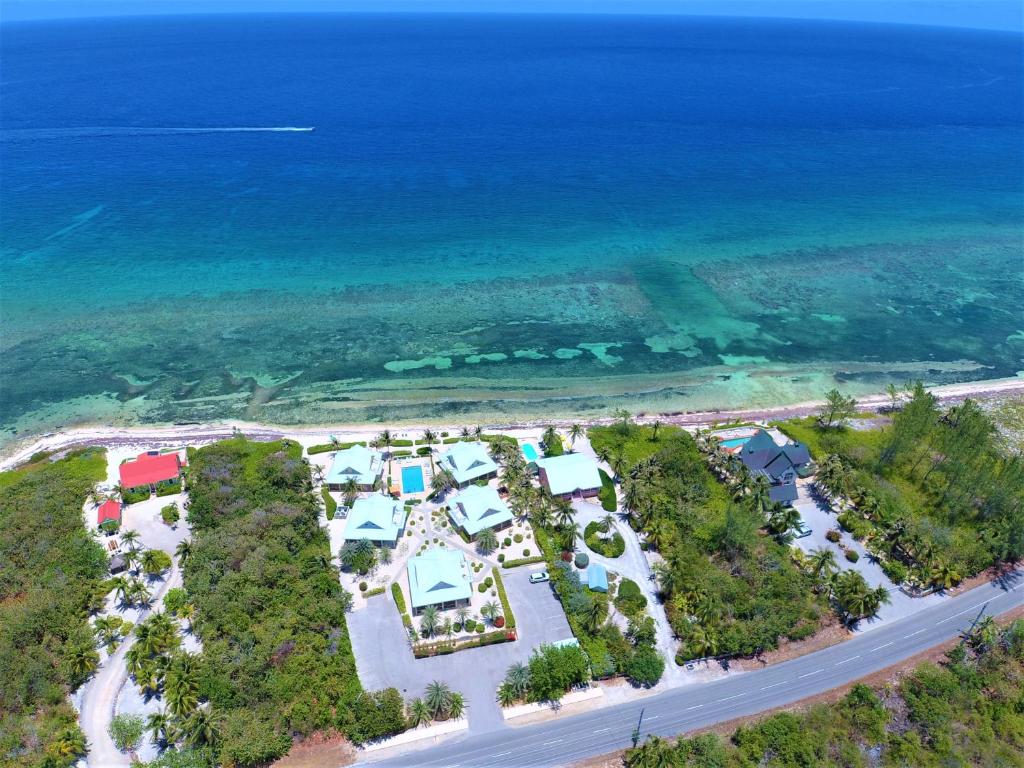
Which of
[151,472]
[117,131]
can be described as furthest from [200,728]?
[117,131]

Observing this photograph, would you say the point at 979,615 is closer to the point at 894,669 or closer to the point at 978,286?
the point at 894,669

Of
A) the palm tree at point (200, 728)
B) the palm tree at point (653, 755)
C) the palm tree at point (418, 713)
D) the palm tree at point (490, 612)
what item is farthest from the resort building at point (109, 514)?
the palm tree at point (653, 755)

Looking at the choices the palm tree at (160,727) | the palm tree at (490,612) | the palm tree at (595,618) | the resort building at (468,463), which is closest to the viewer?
the palm tree at (160,727)

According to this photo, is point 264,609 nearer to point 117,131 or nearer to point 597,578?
point 597,578

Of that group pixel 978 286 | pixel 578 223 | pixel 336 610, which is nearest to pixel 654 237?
pixel 578 223

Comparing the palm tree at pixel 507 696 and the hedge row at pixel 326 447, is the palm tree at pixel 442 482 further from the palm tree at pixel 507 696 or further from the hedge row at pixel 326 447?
the palm tree at pixel 507 696

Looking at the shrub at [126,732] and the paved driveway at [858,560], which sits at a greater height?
the shrub at [126,732]

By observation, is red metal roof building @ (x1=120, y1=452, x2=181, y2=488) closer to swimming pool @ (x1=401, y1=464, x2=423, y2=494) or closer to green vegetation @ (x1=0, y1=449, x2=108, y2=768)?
green vegetation @ (x1=0, y1=449, x2=108, y2=768)
